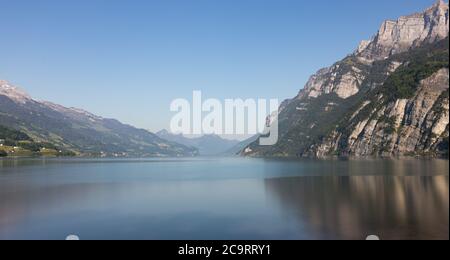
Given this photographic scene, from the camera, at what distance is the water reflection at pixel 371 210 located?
36156 mm

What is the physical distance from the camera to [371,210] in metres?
48.1

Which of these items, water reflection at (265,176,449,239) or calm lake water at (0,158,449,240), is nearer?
water reflection at (265,176,449,239)

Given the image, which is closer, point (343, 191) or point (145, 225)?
point (145, 225)

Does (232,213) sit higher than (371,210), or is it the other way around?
(371,210)

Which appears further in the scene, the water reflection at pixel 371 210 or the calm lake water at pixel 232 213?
the calm lake water at pixel 232 213

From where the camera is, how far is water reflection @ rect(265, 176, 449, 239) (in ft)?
119

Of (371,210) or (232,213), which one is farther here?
(232,213)

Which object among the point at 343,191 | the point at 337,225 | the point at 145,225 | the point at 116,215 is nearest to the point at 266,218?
the point at 337,225
